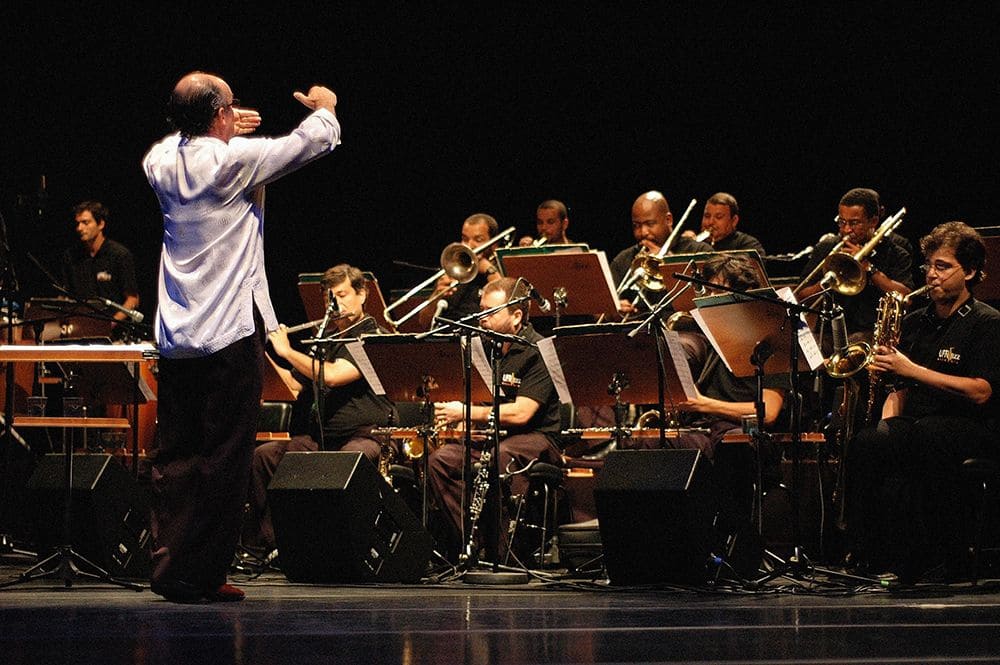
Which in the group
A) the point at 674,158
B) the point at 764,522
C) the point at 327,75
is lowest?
the point at 764,522

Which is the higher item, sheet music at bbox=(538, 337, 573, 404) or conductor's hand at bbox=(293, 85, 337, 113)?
conductor's hand at bbox=(293, 85, 337, 113)

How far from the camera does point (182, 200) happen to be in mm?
4188

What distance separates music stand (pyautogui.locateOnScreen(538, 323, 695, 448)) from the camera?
5484 millimetres

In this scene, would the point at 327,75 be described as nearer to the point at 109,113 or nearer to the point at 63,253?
the point at 109,113

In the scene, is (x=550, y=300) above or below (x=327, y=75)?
below

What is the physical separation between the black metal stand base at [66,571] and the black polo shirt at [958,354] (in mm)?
3047

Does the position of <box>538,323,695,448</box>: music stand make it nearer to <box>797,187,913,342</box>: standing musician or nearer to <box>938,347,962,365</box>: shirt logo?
<box>938,347,962,365</box>: shirt logo

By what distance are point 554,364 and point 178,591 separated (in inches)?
82.6

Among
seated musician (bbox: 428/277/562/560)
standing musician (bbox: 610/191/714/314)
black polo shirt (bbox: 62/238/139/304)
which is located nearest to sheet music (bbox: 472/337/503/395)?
seated musician (bbox: 428/277/562/560)

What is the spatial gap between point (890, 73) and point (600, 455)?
3275mm

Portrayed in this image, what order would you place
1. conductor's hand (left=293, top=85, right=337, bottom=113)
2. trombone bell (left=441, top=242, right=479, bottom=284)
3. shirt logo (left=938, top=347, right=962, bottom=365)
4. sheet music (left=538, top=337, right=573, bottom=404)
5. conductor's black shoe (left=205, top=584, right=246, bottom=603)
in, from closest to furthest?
conductor's black shoe (left=205, top=584, right=246, bottom=603) → conductor's hand (left=293, top=85, right=337, bottom=113) → shirt logo (left=938, top=347, right=962, bottom=365) → sheet music (left=538, top=337, right=573, bottom=404) → trombone bell (left=441, top=242, right=479, bottom=284)

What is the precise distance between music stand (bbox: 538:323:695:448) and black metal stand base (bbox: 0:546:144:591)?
6.29ft

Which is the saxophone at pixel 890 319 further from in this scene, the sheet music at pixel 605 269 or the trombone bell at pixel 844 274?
the sheet music at pixel 605 269

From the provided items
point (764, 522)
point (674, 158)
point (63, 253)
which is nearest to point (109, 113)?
point (63, 253)
